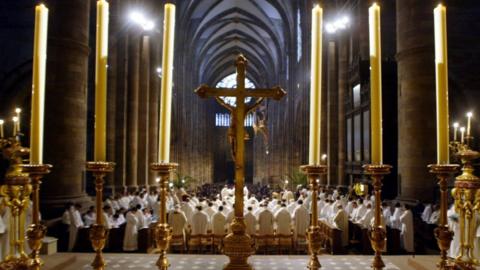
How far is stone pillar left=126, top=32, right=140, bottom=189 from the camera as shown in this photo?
22.5 meters

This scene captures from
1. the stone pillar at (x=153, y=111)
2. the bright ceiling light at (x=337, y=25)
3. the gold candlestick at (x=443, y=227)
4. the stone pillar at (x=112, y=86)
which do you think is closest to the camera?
the gold candlestick at (x=443, y=227)

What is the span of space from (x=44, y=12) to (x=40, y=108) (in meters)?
0.72

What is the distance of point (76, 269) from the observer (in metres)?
8.16

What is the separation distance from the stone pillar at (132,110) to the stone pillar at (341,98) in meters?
10.7

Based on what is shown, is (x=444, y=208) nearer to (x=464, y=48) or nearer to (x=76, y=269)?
(x=76, y=269)

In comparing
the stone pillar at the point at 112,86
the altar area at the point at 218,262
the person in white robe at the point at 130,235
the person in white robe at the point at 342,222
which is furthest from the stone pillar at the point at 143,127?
the altar area at the point at 218,262

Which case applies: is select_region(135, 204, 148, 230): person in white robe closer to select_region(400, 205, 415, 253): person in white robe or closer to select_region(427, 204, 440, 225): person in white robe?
select_region(400, 205, 415, 253): person in white robe

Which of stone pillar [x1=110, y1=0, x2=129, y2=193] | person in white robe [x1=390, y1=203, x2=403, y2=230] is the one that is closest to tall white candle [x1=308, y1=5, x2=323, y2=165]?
person in white robe [x1=390, y1=203, x2=403, y2=230]

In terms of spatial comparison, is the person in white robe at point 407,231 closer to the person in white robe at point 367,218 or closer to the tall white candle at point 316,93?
the person in white robe at point 367,218

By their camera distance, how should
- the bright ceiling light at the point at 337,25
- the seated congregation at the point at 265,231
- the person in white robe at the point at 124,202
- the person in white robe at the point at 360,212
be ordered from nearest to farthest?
the seated congregation at the point at 265,231, the person in white robe at the point at 360,212, the person in white robe at the point at 124,202, the bright ceiling light at the point at 337,25

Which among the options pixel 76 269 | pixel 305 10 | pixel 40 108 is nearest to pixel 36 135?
pixel 40 108

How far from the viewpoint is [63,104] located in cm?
1278

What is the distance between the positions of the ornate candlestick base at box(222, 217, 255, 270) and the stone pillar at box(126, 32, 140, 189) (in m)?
20.0

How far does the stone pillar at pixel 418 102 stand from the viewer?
42.8 feet
